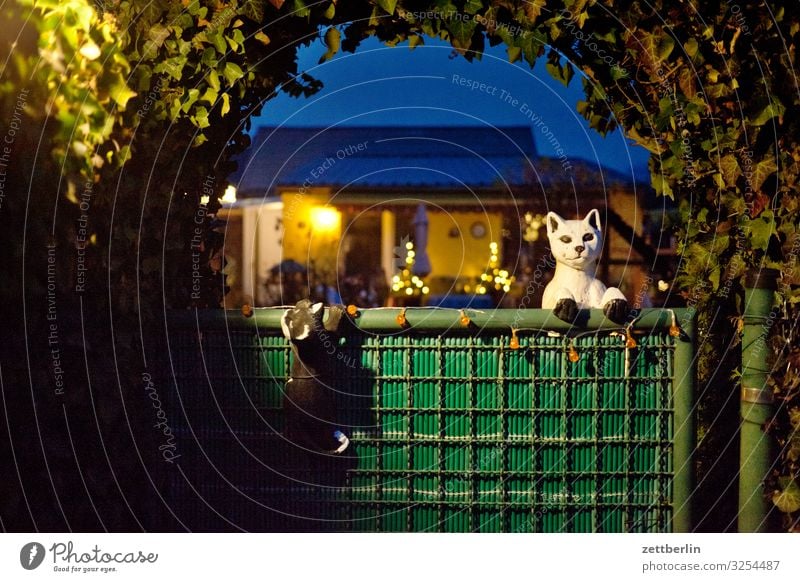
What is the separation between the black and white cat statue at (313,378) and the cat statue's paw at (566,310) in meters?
0.84

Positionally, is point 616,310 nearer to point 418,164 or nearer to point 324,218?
point 418,164

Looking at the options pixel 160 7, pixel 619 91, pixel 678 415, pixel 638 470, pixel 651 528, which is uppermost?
pixel 160 7

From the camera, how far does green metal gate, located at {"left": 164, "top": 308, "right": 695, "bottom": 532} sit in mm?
3512

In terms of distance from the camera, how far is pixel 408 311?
3.54 m

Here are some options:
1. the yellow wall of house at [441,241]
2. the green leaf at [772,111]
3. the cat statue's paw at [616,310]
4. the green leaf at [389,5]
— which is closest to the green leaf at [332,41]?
the green leaf at [389,5]

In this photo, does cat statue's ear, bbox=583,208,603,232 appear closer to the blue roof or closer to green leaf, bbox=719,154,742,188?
green leaf, bbox=719,154,742,188

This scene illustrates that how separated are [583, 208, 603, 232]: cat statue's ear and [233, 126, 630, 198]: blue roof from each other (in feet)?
29.5

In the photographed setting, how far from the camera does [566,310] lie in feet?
11.4

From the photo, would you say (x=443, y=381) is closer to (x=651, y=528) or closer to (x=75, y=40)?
(x=651, y=528)

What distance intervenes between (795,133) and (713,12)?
0.58 metres

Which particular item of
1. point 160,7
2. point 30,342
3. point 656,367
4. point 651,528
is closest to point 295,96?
point 160,7

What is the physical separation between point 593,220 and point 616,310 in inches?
57.3

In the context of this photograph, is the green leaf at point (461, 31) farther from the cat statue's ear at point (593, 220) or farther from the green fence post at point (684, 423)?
the green fence post at point (684, 423)

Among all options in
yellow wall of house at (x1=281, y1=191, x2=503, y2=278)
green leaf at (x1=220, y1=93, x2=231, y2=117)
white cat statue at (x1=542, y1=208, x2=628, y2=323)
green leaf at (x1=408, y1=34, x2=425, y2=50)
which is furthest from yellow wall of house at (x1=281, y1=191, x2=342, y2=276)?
green leaf at (x1=220, y1=93, x2=231, y2=117)
